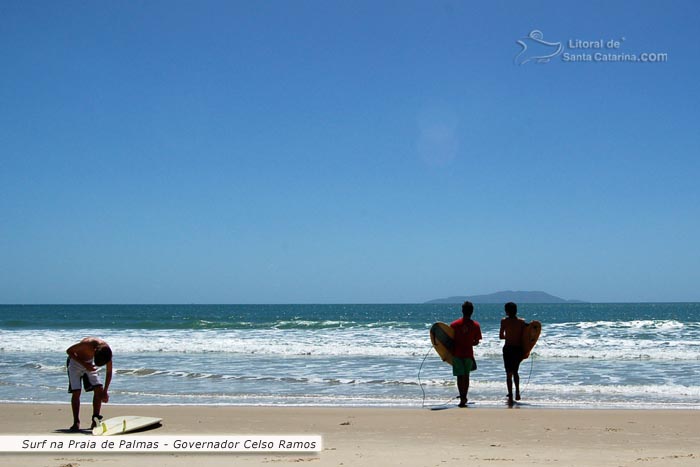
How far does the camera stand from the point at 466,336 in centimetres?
906

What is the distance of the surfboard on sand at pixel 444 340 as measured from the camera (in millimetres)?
9273

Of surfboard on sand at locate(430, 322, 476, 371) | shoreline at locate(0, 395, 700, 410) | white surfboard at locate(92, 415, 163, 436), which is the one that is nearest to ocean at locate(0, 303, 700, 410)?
shoreline at locate(0, 395, 700, 410)

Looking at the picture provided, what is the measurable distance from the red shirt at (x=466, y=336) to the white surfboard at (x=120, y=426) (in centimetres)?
426

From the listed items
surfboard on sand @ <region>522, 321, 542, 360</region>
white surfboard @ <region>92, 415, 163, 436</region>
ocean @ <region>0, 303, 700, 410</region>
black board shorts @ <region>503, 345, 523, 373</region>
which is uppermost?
surfboard on sand @ <region>522, 321, 542, 360</region>

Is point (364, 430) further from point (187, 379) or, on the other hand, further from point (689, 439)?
point (187, 379)

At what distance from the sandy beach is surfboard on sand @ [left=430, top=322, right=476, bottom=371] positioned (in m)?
0.89

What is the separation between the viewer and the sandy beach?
557 cm

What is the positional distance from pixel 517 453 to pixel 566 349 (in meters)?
13.8

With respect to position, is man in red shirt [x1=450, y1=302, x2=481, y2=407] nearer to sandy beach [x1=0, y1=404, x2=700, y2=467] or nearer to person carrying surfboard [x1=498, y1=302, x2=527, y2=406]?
sandy beach [x1=0, y1=404, x2=700, y2=467]

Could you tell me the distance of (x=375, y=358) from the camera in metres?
17.3

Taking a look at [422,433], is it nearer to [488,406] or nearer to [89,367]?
[488,406]

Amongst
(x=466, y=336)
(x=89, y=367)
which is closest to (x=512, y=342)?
(x=466, y=336)

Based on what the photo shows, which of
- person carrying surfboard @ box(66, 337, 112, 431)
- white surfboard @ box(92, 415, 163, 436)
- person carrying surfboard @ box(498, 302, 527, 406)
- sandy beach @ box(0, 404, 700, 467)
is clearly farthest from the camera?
person carrying surfboard @ box(498, 302, 527, 406)

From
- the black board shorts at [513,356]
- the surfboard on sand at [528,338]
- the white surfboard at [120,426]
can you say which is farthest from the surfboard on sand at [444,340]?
the white surfboard at [120,426]
